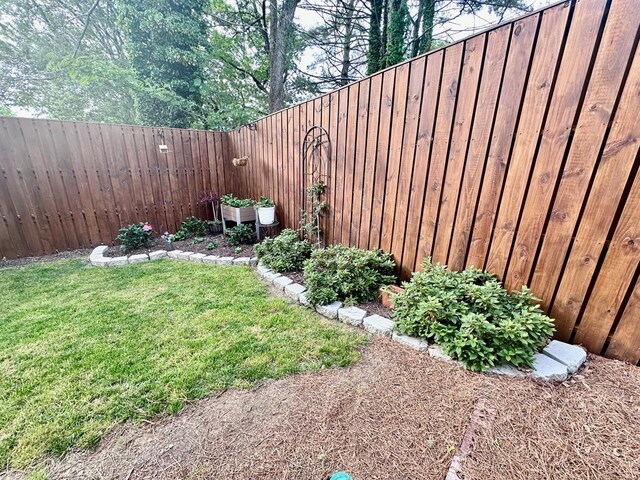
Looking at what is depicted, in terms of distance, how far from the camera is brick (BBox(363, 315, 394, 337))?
1900 millimetres

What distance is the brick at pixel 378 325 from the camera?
190 cm

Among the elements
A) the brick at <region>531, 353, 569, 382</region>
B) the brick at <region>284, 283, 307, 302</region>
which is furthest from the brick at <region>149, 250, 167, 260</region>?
the brick at <region>531, 353, 569, 382</region>

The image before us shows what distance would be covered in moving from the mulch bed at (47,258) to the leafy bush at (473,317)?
4546 mm

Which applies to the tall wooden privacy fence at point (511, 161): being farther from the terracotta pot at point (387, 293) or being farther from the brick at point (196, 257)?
the brick at point (196, 257)

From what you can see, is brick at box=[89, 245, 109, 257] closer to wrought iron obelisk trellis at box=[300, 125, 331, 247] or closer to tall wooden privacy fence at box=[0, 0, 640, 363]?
tall wooden privacy fence at box=[0, 0, 640, 363]

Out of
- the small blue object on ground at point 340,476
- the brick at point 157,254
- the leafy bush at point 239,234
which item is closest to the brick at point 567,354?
the small blue object on ground at point 340,476

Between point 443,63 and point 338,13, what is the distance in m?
6.95

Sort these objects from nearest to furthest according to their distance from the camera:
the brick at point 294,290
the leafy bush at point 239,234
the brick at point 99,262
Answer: the brick at point 294,290
the brick at point 99,262
the leafy bush at point 239,234

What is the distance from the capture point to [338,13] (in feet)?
22.5

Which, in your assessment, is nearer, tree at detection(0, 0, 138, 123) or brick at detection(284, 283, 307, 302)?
brick at detection(284, 283, 307, 302)

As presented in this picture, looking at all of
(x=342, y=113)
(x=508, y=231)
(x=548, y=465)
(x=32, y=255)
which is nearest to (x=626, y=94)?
(x=508, y=231)

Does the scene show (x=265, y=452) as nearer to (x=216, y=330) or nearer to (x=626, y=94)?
(x=216, y=330)

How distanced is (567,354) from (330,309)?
1522 millimetres

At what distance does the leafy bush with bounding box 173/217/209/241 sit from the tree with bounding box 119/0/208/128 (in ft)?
9.54
